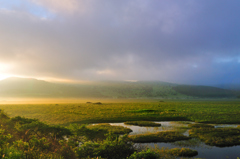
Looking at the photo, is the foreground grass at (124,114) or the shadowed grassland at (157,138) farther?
the foreground grass at (124,114)

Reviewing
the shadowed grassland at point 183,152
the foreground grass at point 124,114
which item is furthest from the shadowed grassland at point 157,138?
the foreground grass at point 124,114

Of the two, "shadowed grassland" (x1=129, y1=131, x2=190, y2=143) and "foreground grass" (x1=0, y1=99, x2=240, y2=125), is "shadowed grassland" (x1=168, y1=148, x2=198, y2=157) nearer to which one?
"shadowed grassland" (x1=129, y1=131, x2=190, y2=143)

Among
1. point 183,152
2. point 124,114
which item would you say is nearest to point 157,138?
point 183,152

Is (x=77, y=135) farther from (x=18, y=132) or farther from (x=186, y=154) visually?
(x=186, y=154)

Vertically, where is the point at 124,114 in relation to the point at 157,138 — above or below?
below

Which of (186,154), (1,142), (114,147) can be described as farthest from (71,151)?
(186,154)

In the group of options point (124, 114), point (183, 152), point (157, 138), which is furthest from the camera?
point (124, 114)

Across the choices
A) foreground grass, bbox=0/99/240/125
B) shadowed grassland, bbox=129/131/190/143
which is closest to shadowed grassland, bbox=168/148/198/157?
shadowed grassland, bbox=129/131/190/143

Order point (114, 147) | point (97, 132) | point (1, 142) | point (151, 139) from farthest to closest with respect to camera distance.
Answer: point (151, 139)
point (97, 132)
point (114, 147)
point (1, 142)

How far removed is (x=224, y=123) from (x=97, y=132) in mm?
36579

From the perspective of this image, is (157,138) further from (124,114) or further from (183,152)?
(124,114)

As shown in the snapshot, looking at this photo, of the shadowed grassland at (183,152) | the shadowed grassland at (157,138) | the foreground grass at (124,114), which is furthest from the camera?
the foreground grass at (124,114)

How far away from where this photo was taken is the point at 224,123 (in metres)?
39.6

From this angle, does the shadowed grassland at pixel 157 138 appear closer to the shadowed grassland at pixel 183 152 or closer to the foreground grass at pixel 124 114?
the shadowed grassland at pixel 183 152
